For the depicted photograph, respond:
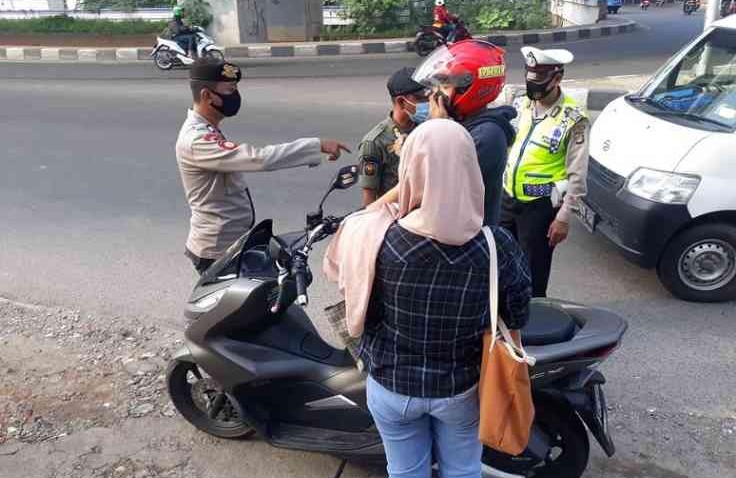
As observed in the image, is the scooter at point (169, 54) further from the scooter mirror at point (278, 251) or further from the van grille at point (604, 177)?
the scooter mirror at point (278, 251)

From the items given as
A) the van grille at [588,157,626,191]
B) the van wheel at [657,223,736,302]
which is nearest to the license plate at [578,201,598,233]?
the van grille at [588,157,626,191]

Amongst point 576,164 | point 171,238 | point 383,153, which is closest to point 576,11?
point 171,238

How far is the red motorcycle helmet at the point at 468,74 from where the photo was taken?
238 centimetres

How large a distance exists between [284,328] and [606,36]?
19.5 metres

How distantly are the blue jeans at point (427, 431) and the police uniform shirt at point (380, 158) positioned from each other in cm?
163

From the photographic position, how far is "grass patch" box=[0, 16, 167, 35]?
749 inches

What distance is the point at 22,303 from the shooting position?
4.79 meters

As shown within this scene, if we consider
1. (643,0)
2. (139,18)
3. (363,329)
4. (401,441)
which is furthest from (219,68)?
(643,0)

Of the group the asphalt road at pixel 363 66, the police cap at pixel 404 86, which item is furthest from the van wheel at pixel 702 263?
the asphalt road at pixel 363 66

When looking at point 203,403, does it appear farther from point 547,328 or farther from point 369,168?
point 547,328

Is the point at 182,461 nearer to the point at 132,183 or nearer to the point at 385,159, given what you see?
the point at 385,159

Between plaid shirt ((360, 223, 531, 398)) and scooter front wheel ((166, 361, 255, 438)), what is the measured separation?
1284 mm

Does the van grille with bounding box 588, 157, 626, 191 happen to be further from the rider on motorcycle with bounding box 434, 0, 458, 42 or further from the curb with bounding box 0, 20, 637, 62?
the curb with bounding box 0, 20, 637, 62

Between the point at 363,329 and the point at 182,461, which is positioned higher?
the point at 363,329
